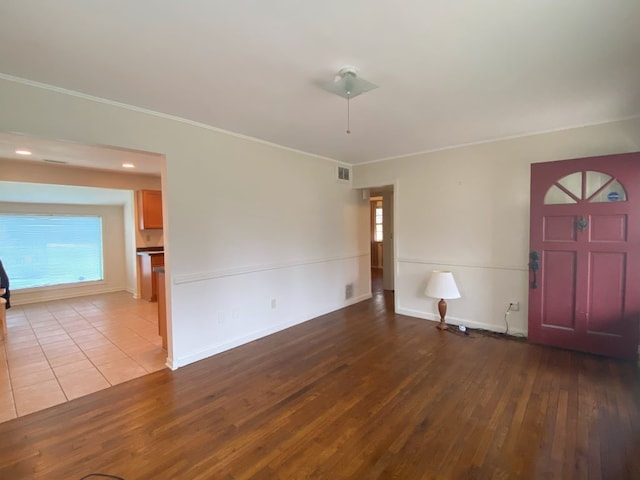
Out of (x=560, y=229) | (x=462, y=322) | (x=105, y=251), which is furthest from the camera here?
(x=105, y=251)

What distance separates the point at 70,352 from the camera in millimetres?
3424

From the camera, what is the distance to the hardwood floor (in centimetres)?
175

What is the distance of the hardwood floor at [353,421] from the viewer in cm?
175

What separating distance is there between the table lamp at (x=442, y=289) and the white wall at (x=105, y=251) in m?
6.75

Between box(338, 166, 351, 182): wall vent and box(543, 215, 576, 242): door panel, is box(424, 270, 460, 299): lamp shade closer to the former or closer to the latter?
box(543, 215, 576, 242): door panel

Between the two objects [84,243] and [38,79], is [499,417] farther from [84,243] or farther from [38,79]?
[84,243]

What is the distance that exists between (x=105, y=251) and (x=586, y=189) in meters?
8.51

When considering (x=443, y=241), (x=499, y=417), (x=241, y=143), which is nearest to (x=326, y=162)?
(x=241, y=143)

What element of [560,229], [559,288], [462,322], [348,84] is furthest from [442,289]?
[348,84]

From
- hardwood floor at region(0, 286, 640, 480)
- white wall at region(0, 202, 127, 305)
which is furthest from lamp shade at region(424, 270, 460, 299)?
white wall at region(0, 202, 127, 305)

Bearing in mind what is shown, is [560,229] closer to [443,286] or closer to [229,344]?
[443,286]

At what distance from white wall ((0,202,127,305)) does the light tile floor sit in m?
0.75

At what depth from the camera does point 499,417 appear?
2.16 metres

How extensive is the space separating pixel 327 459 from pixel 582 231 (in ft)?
11.1
